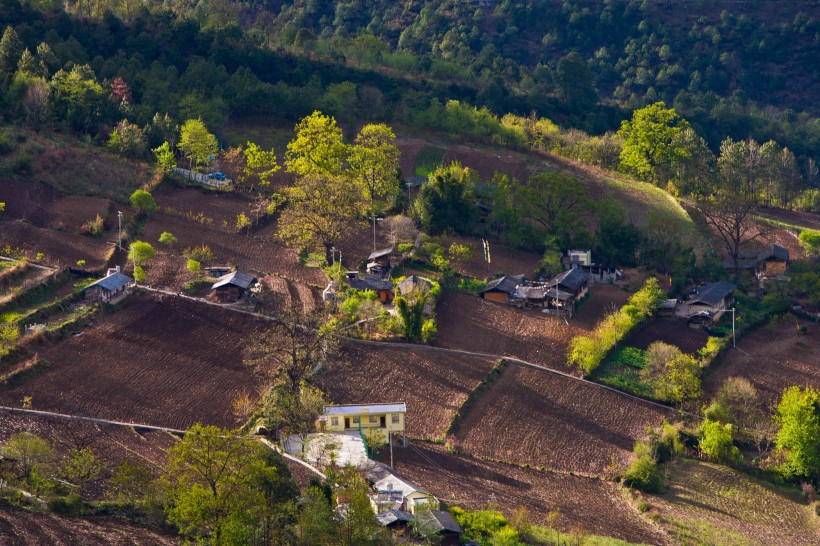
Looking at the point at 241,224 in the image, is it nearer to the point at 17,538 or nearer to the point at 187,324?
the point at 187,324

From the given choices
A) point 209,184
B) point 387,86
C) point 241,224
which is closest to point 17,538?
point 241,224

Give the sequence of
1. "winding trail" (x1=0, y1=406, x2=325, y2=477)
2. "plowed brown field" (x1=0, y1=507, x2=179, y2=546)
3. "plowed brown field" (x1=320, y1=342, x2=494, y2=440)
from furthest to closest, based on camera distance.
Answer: "plowed brown field" (x1=320, y1=342, x2=494, y2=440) < "winding trail" (x1=0, y1=406, x2=325, y2=477) < "plowed brown field" (x1=0, y1=507, x2=179, y2=546)

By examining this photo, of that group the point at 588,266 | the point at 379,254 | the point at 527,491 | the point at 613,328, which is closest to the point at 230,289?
the point at 379,254

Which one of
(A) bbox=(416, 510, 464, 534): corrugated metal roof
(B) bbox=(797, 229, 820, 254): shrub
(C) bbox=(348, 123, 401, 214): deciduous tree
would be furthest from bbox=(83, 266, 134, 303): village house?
(B) bbox=(797, 229, 820, 254): shrub

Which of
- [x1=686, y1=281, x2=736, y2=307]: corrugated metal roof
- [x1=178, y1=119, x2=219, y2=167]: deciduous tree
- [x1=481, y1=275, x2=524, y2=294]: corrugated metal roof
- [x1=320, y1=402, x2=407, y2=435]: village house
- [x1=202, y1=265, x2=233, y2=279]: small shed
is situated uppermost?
[x1=178, y1=119, x2=219, y2=167]: deciduous tree

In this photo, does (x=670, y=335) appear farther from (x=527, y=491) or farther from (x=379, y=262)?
(x=527, y=491)

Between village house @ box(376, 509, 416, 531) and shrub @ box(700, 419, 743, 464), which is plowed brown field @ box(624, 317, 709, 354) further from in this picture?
village house @ box(376, 509, 416, 531)

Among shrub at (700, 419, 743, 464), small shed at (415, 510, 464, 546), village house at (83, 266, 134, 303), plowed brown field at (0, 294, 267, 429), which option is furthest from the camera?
village house at (83, 266, 134, 303)
